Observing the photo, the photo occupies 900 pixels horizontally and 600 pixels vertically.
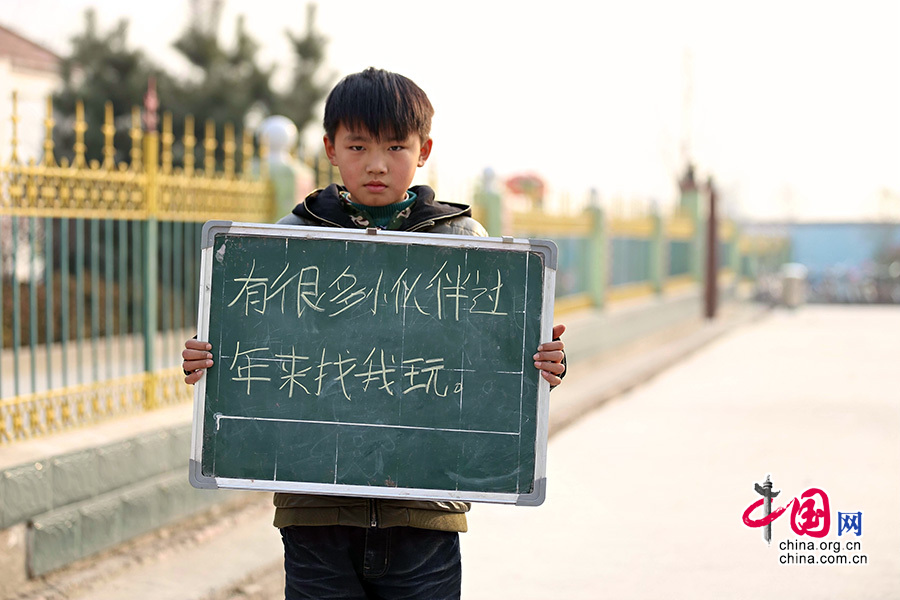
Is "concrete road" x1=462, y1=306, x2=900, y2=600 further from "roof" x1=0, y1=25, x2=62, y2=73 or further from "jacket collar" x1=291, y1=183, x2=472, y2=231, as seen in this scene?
"roof" x1=0, y1=25, x2=62, y2=73

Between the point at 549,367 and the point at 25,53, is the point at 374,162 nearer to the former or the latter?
the point at 549,367

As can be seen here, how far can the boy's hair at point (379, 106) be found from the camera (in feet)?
8.86

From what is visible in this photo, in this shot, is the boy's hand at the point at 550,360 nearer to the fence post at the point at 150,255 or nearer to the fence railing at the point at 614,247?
the fence post at the point at 150,255

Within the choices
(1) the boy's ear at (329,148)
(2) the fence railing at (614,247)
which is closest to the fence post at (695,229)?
(2) the fence railing at (614,247)

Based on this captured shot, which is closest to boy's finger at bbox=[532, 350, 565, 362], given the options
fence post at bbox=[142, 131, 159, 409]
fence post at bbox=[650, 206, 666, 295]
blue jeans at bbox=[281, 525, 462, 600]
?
blue jeans at bbox=[281, 525, 462, 600]

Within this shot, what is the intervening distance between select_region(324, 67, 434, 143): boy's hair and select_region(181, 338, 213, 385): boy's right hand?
1.90 feet

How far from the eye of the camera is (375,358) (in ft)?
9.60

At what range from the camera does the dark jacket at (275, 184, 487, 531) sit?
2.78m

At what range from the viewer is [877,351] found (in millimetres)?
17078

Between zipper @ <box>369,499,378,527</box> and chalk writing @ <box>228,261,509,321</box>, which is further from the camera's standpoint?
chalk writing @ <box>228,261,509,321</box>

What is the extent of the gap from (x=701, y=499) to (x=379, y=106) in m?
4.63

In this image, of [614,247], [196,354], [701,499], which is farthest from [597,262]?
[196,354]

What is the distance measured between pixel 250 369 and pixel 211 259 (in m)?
0.28

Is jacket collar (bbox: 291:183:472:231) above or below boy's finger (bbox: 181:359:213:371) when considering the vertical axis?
above
